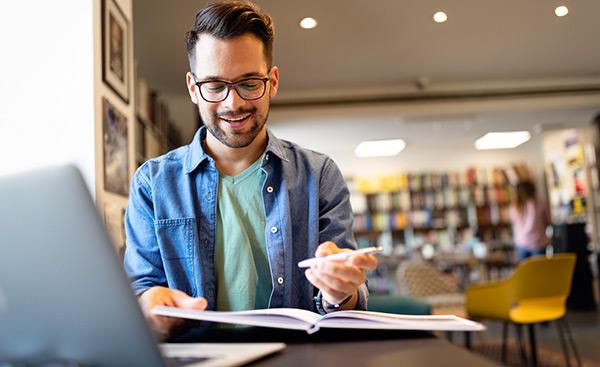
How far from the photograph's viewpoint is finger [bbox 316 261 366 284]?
83 cm

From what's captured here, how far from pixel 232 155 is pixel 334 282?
0.54 meters

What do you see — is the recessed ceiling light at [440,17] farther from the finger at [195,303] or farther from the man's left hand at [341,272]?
the finger at [195,303]

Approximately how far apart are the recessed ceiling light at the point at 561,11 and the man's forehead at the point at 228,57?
14.2 feet

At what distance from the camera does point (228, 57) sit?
1.19 metres

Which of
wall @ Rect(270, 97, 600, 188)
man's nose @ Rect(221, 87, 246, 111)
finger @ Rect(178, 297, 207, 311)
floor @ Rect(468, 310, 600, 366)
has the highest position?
wall @ Rect(270, 97, 600, 188)

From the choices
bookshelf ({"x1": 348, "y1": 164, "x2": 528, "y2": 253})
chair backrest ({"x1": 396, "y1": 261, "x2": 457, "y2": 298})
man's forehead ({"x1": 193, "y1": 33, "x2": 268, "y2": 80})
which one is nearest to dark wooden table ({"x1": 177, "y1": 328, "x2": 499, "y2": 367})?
man's forehead ({"x1": 193, "y1": 33, "x2": 268, "y2": 80})

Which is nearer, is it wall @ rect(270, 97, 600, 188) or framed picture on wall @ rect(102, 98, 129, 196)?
framed picture on wall @ rect(102, 98, 129, 196)

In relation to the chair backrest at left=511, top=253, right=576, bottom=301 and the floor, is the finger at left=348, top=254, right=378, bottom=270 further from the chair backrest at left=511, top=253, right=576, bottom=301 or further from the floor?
the floor

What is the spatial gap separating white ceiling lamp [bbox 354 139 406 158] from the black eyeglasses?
829 cm

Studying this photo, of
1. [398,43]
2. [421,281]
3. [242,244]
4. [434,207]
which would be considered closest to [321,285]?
[242,244]

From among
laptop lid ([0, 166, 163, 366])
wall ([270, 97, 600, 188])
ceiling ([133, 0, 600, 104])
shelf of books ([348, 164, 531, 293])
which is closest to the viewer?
laptop lid ([0, 166, 163, 366])

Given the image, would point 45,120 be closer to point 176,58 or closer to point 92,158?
point 92,158

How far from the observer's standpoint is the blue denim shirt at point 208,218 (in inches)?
47.7

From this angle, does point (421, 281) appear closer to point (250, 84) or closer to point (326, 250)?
point (250, 84)
